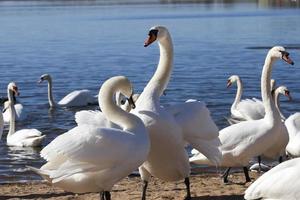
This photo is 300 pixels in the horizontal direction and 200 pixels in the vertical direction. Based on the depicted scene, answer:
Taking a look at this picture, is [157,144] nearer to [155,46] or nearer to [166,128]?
[166,128]

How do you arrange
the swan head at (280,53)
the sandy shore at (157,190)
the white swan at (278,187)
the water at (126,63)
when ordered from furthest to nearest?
the water at (126,63), the swan head at (280,53), the sandy shore at (157,190), the white swan at (278,187)

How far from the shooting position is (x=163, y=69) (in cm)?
848

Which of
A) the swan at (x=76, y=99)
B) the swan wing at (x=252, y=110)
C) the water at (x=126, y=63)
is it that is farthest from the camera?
the swan at (x=76, y=99)

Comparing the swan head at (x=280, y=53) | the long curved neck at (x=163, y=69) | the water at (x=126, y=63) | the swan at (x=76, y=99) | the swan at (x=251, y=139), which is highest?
the long curved neck at (x=163, y=69)

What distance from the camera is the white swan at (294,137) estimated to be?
440 inches

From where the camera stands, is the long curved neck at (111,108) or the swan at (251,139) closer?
the long curved neck at (111,108)

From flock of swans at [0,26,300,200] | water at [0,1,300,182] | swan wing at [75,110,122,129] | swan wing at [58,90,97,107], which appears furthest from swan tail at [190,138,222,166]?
swan wing at [58,90,97,107]

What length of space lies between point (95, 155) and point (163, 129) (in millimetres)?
1121

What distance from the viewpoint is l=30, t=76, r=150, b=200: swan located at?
7.03 m

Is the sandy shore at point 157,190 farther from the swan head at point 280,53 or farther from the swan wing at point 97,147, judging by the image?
the swan wing at point 97,147

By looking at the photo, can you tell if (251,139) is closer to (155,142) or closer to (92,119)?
Result: (155,142)

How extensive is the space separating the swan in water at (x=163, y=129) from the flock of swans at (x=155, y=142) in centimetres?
1

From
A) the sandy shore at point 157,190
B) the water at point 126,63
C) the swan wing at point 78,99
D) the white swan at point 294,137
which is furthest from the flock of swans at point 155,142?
the swan wing at point 78,99

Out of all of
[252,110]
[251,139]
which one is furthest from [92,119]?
[252,110]
